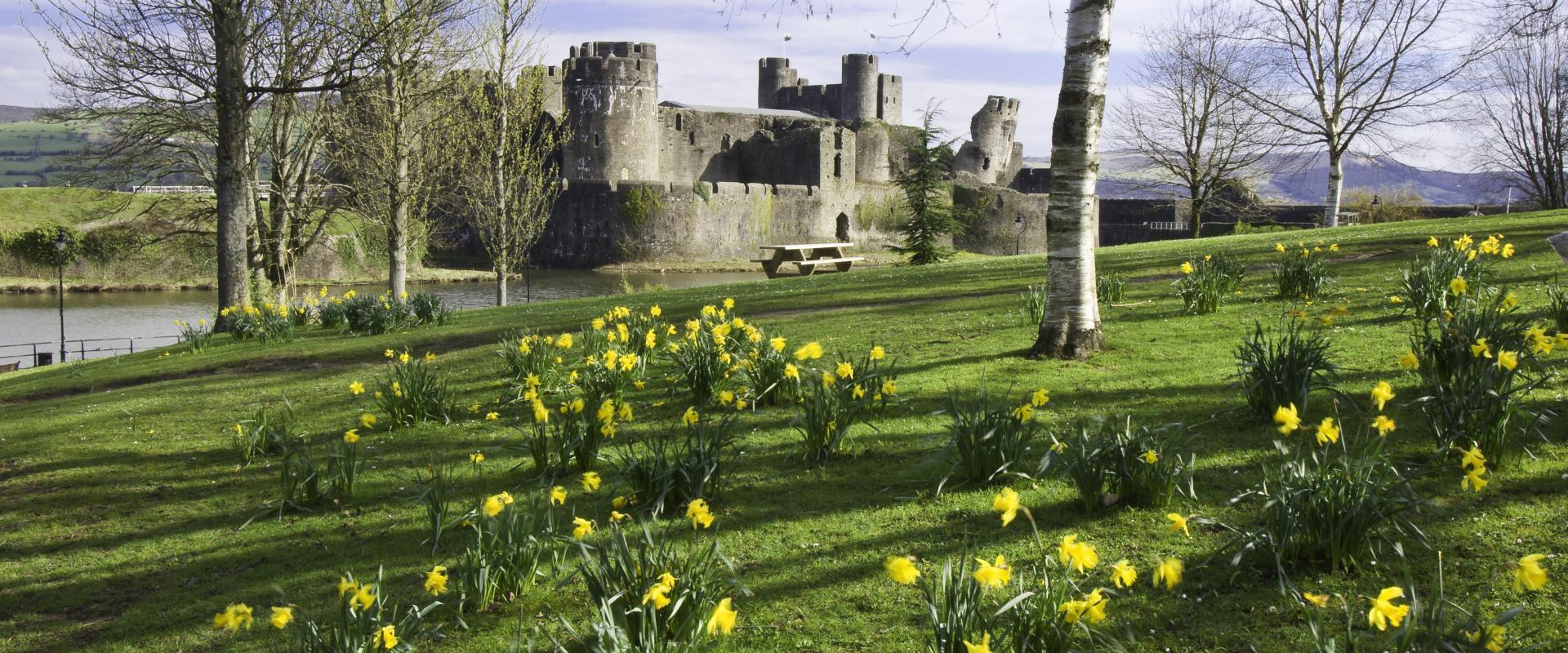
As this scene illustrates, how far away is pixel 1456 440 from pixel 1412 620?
2.25 meters

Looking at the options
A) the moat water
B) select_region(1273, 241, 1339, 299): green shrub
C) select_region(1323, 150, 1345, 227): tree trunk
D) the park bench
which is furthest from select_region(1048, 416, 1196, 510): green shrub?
select_region(1323, 150, 1345, 227): tree trunk

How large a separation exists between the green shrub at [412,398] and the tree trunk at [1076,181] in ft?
13.5

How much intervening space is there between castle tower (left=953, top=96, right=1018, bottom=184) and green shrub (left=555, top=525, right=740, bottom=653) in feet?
231

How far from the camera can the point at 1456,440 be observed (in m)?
4.80

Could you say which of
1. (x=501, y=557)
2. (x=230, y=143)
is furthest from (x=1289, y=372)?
(x=230, y=143)

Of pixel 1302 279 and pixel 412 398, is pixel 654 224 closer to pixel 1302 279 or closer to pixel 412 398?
pixel 1302 279

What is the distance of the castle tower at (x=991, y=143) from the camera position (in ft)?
245

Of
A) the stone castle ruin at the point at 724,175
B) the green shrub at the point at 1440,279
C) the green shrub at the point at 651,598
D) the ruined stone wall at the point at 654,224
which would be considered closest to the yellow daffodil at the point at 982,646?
the green shrub at the point at 651,598

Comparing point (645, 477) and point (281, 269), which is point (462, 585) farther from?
point (281, 269)

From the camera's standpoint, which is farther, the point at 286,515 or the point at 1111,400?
the point at 1111,400

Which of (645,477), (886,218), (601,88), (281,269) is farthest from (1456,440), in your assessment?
(886,218)

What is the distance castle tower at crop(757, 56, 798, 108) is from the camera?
248 ft

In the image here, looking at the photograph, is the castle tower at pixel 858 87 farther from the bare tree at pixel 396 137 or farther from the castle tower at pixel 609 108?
the bare tree at pixel 396 137

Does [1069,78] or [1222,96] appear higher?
[1222,96]
